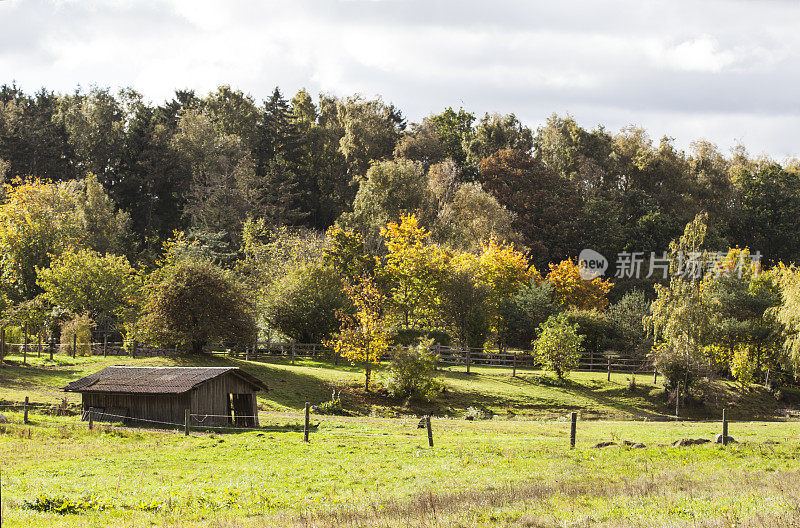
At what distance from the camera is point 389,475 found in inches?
759

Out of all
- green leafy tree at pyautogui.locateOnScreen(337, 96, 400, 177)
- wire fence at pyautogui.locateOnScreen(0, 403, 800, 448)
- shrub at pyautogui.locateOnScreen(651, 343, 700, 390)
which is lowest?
wire fence at pyautogui.locateOnScreen(0, 403, 800, 448)

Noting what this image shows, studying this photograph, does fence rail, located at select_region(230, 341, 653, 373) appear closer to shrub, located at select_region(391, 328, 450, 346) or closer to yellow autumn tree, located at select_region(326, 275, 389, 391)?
shrub, located at select_region(391, 328, 450, 346)

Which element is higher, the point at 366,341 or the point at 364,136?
the point at 364,136

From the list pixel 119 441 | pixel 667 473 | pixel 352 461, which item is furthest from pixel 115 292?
pixel 667 473

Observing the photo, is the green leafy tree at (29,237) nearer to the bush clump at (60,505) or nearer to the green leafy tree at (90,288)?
the green leafy tree at (90,288)

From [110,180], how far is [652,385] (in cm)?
6529

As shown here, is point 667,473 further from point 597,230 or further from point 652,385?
point 597,230

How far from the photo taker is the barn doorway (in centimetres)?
3242

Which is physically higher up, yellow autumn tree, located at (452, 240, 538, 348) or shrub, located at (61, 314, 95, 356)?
yellow autumn tree, located at (452, 240, 538, 348)

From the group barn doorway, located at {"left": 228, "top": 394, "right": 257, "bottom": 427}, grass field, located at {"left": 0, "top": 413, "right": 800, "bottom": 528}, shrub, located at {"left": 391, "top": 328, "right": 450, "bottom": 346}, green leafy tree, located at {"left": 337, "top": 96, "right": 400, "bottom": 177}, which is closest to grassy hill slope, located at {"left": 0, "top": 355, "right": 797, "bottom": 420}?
barn doorway, located at {"left": 228, "top": 394, "right": 257, "bottom": 427}

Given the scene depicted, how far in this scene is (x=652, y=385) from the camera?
1848 inches

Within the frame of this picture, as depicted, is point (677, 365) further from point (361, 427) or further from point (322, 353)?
point (322, 353)

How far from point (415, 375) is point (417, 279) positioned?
15895 mm

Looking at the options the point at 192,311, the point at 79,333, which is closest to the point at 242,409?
the point at 192,311
